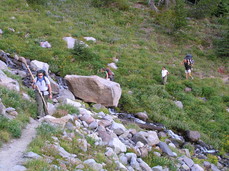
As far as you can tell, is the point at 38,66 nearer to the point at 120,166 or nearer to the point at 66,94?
the point at 66,94

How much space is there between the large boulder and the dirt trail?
6466 mm

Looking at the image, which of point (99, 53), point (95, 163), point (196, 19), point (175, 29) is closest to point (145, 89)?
point (99, 53)

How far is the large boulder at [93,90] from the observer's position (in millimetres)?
15281

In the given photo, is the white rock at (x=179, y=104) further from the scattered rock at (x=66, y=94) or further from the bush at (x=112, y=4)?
the bush at (x=112, y=4)

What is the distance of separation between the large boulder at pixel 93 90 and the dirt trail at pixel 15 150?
647 cm

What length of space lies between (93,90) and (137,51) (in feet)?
32.5

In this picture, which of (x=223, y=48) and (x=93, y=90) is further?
(x=223, y=48)

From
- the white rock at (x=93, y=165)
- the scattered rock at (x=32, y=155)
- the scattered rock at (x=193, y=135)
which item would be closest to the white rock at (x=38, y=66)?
the scattered rock at (x=193, y=135)

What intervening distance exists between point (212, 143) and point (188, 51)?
14.1 metres

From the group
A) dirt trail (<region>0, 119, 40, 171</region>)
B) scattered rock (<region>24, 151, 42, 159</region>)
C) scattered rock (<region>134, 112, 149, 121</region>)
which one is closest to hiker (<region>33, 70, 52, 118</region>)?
dirt trail (<region>0, 119, 40, 171</region>)

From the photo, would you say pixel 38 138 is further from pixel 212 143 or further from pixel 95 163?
pixel 212 143

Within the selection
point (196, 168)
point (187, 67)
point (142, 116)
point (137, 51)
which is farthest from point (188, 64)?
point (196, 168)

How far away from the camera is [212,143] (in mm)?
14477

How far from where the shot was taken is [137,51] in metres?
24.2
